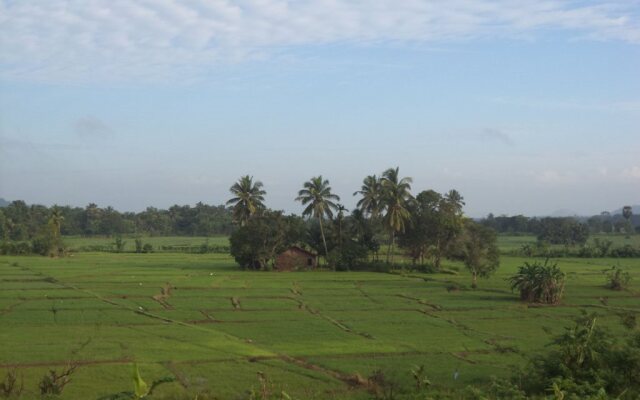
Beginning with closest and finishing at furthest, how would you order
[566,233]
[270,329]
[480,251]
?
1. [270,329]
2. [480,251]
3. [566,233]

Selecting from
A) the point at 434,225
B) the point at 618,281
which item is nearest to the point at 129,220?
the point at 434,225

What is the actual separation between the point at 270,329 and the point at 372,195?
35799 mm

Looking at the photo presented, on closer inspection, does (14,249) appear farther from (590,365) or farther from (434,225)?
(590,365)

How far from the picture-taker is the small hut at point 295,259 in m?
68.2

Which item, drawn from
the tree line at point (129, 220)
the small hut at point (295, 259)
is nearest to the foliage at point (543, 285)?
the small hut at point (295, 259)

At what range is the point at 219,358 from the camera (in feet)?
82.2

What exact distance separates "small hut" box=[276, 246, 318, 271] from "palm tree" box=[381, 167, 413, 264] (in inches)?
400

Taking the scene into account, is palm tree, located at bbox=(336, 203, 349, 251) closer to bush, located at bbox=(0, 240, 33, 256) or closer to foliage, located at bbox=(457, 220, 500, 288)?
foliage, located at bbox=(457, 220, 500, 288)

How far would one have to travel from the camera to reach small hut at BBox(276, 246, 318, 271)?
68250mm

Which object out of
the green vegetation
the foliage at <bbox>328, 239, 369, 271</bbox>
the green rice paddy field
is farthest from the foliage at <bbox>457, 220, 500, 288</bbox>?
the foliage at <bbox>328, 239, 369, 271</bbox>

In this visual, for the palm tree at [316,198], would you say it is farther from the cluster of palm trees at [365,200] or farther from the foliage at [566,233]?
the foliage at [566,233]

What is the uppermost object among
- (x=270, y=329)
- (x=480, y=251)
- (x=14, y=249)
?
(x=480, y=251)

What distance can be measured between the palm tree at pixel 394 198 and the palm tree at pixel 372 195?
4.22 ft

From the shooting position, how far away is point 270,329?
3177cm
